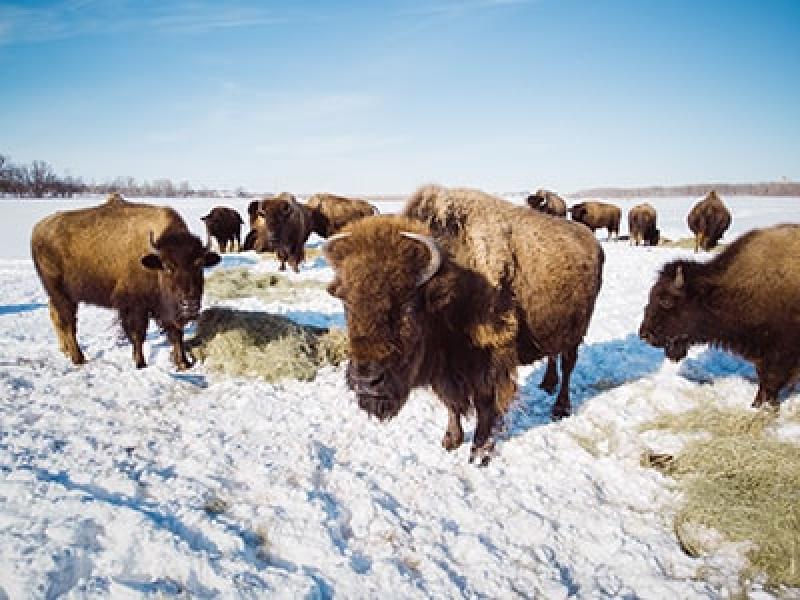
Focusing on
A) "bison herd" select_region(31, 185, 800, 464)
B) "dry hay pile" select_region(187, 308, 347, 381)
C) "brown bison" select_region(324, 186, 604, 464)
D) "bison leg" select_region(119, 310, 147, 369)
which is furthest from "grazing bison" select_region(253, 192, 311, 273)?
"brown bison" select_region(324, 186, 604, 464)

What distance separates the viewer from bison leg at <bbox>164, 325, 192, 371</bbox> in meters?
6.83

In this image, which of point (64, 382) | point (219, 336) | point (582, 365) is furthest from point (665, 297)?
point (64, 382)

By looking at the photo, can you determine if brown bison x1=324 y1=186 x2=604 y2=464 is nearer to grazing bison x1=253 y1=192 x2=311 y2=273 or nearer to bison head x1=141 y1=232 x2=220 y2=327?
bison head x1=141 y1=232 x2=220 y2=327

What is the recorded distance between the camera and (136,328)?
6.94 m

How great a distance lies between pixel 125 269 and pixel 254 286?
6071mm

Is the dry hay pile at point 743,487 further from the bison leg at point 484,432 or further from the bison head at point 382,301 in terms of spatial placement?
the bison head at point 382,301

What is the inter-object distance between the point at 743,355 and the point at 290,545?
602 centimetres

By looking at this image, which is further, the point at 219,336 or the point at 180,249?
the point at 219,336

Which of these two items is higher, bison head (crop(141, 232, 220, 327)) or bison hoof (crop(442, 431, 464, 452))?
bison head (crop(141, 232, 220, 327))

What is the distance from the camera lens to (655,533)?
3693mm

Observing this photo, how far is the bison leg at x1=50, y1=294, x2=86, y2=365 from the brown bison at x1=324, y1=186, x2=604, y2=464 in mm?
5312

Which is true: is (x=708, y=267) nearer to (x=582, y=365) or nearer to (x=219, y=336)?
(x=582, y=365)

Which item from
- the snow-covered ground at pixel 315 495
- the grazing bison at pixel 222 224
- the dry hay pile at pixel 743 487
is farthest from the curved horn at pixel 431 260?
the grazing bison at pixel 222 224

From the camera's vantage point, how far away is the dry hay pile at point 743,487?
3.34 m
